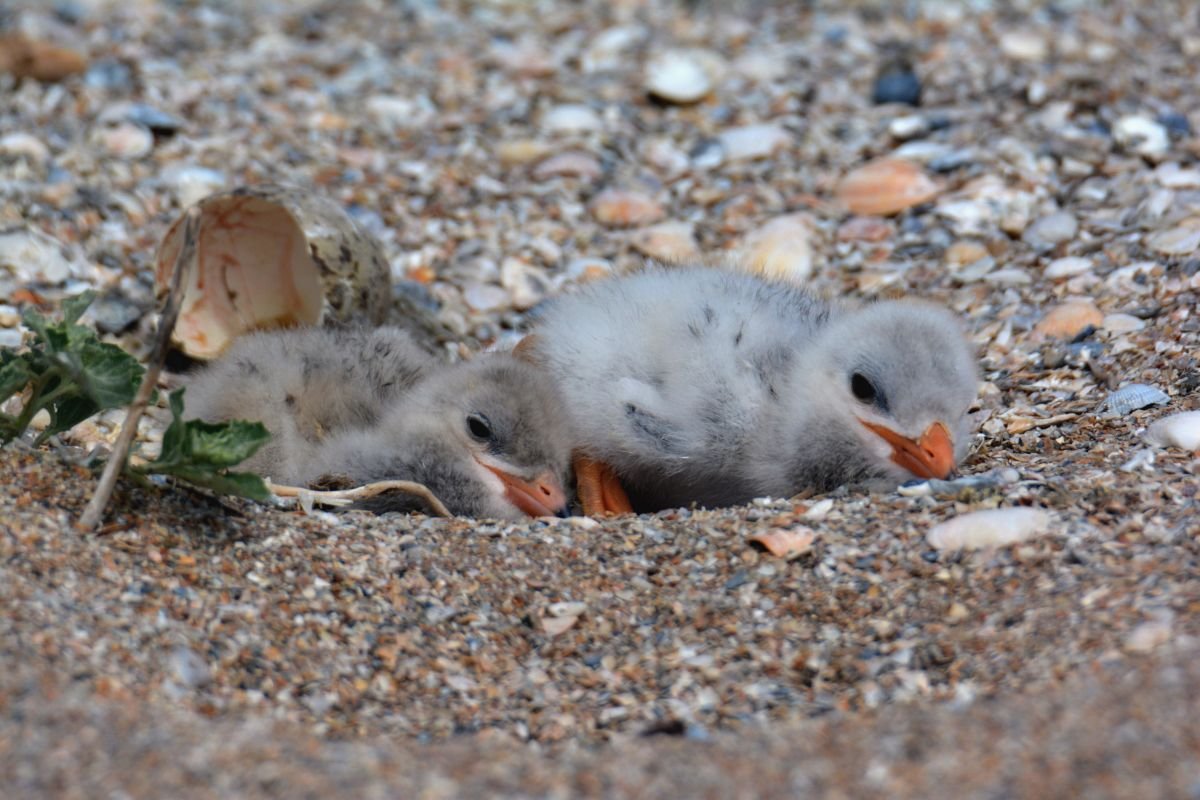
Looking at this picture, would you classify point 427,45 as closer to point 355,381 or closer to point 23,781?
point 355,381

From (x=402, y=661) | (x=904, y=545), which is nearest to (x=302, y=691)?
(x=402, y=661)

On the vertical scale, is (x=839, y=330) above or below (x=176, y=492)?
above

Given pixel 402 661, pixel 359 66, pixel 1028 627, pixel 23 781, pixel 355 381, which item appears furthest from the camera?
pixel 359 66

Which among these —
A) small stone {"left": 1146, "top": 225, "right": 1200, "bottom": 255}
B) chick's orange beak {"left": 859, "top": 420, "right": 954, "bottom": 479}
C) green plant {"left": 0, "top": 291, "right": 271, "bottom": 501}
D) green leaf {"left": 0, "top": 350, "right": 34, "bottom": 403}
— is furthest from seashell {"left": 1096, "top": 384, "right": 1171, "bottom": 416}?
green leaf {"left": 0, "top": 350, "right": 34, "bottom": 403}

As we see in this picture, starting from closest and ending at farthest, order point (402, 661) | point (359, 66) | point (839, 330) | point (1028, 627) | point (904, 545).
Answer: point (1028, 627) → point (402, 661) → point (904, 545) → point (839, 330) → point (359, 66)

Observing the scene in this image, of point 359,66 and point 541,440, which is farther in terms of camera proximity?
point 359,66

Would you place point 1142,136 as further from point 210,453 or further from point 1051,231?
point 210,453
